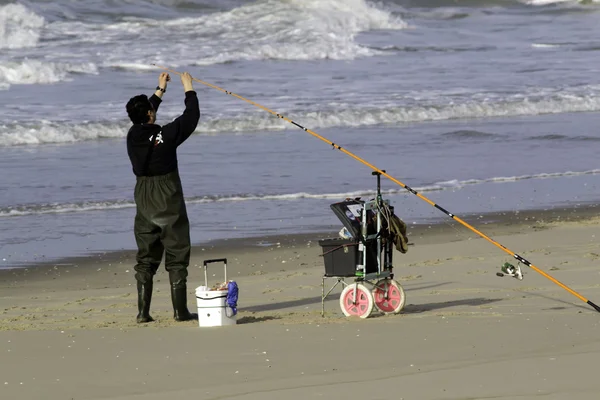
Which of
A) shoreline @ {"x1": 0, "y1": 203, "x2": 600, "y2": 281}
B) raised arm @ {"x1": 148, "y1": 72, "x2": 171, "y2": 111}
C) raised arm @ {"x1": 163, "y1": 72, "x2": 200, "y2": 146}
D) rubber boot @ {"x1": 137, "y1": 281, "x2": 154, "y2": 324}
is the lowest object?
shoreline @ {"x1": 0, "y1": 203, "x2": 600, "y2": 281}

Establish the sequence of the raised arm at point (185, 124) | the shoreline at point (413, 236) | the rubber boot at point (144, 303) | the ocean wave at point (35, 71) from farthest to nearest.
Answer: the ocean wave at point (35, 71) → the shoreline at point (413, 236) → the rubber boot at point (144, 303) → the raised arm at point (185, 124)

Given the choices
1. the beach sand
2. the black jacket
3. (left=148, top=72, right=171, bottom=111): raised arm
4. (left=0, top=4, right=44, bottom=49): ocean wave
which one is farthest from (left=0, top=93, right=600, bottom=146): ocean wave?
(left=0, top=4, right=44, bottom=49): ocean wave

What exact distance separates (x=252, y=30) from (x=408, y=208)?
827 inches

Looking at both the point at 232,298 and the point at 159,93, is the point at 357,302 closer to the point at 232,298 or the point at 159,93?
the point at 232,298

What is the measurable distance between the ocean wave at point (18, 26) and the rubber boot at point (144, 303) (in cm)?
2246

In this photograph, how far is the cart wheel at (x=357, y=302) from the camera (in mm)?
6633

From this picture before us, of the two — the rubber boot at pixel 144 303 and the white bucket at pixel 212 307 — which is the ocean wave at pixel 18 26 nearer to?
the rubber boot at pixel 144 303

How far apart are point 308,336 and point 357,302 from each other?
67 cm

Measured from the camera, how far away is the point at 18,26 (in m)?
30.5

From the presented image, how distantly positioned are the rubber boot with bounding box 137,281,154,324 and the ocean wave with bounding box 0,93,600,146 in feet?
32.2

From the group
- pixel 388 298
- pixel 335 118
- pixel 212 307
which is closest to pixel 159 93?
pixel 212 307

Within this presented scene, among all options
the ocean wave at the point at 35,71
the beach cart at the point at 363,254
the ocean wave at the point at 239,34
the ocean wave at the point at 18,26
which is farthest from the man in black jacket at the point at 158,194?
the ocean wave at the point at 18,26

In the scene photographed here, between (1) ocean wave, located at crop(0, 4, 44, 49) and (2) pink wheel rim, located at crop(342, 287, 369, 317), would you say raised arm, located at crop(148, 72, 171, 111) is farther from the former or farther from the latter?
(1) ocean wave, located at crop(0, 4, 44, 49)

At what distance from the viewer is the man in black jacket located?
259 inches
